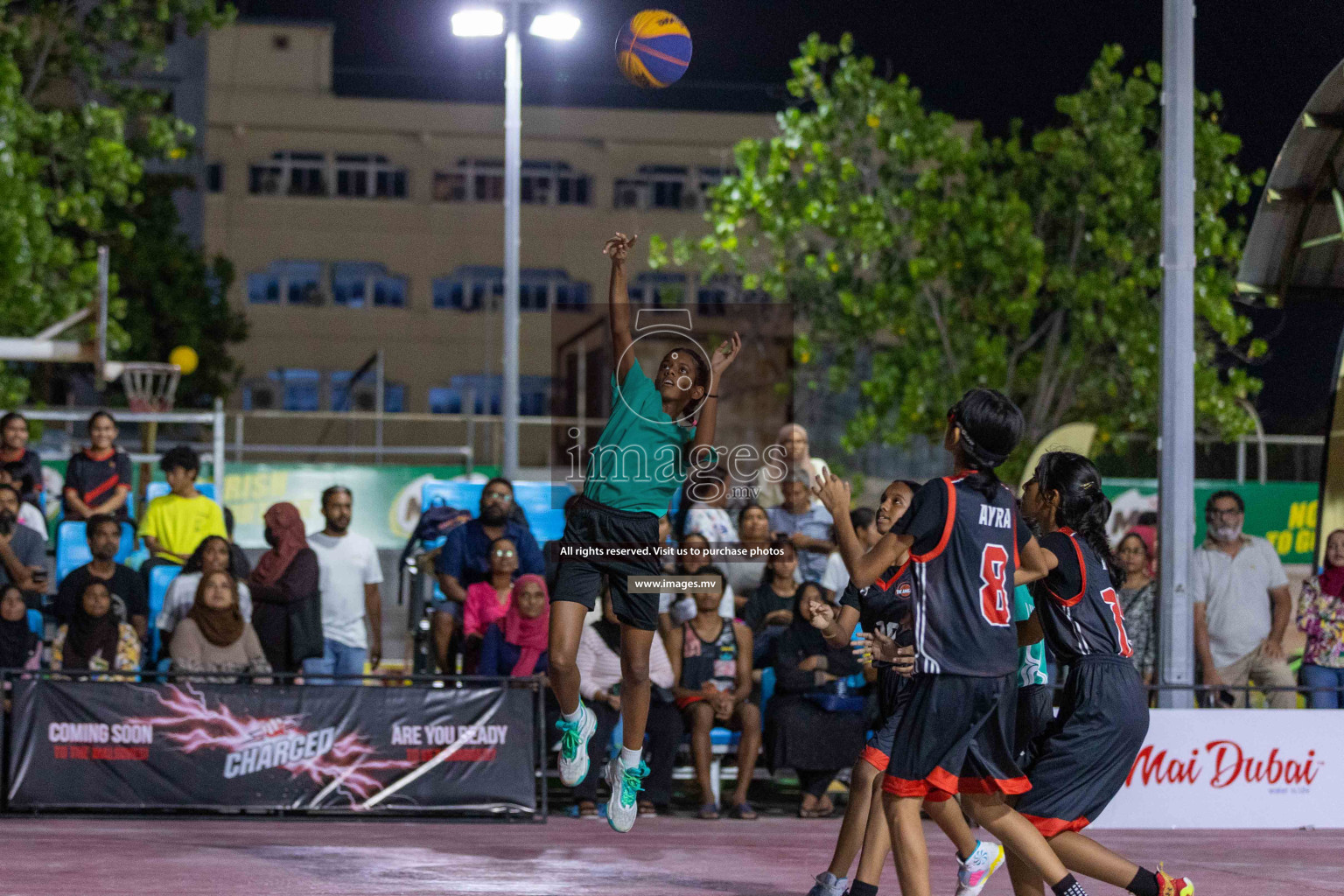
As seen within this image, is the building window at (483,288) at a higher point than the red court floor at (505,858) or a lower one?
higher

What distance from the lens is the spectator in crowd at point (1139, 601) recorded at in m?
11.2

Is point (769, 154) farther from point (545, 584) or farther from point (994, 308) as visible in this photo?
point (545, 584)

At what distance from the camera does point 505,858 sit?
8.66 meters

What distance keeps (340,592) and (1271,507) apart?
12839mm

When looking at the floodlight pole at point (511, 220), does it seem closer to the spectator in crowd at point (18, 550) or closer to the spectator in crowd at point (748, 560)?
the spectator in crowd at point (748, 560)

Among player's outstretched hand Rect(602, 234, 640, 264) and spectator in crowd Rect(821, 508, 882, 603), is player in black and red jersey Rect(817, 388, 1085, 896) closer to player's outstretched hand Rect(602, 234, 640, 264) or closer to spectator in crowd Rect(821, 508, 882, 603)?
player's outstretched hand Rect(602, 234, 640, 264)

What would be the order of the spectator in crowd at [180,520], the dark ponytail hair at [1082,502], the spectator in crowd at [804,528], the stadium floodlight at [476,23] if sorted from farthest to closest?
1. the stadium floodlight at [476,23]
2. the spectator in crowd at [180,520]
3. the spectator in crowd at [804,528]
4. the dark ponytail hair at [1082,502]

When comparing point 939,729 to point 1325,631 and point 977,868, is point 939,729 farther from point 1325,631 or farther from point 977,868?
point 1325,631

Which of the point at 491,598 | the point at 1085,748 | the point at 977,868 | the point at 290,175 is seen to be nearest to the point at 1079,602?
the point at 1085,748

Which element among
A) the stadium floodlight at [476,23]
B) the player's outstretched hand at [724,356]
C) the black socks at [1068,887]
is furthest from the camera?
the stadium floodlight at [476,23]

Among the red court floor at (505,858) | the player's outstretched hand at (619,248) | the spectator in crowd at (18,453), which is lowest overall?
the red court floor at (505,858)

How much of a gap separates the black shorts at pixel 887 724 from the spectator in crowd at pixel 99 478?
7.56m

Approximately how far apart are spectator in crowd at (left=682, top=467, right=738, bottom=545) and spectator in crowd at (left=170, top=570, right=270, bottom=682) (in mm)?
3242

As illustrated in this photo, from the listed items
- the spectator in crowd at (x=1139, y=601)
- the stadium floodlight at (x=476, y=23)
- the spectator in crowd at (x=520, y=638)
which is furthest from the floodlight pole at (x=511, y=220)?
the spectator in crowd at (x=1139, y=601)
